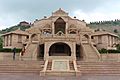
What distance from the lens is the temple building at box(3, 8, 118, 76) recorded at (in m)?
33.2

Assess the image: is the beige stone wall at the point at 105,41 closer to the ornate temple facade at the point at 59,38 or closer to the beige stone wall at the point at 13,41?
the ornate temple facade at the point at 59,38

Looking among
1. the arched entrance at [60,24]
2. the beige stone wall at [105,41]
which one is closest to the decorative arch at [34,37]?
the arched entrance at [60,24]

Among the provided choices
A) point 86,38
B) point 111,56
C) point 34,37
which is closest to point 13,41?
point 34,37

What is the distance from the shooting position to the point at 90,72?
2275 cm

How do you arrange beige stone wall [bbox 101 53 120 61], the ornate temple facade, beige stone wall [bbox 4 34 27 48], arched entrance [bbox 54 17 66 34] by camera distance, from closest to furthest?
beige stone wall [bbox 101 53 120 61] → the ornate temple facade → beige stone wall [bbox 4 34 27 48] → arched entrance [bbox 54 17 66 34]

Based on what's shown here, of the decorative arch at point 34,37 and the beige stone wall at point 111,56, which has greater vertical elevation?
the decorative arch at point 34,37

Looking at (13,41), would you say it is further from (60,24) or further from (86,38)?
(86,38)

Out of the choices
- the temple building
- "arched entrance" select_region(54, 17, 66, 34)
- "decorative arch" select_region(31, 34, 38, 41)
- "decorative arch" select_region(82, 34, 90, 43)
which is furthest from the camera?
"arched entrance" select_region(54, 17, 66, 34)

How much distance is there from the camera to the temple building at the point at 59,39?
33.2m

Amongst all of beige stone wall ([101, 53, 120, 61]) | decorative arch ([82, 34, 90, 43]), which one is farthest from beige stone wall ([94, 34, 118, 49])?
beige stone wall ([101, 53, 120, 61])

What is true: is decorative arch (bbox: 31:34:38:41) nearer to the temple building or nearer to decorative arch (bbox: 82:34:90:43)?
the temple building

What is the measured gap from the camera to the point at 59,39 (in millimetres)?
32781

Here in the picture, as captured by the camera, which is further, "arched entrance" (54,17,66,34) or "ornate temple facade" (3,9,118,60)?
"arched entrance" (54,17,66,34)

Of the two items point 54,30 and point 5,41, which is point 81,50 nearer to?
point 54,30
